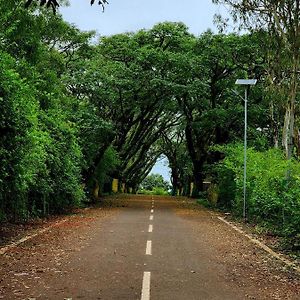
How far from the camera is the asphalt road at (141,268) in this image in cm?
798

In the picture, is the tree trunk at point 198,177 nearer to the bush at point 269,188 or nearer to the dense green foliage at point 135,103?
the dense green foliage at point 135,103

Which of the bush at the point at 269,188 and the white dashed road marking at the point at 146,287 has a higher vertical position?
the bush at the point at 269,188

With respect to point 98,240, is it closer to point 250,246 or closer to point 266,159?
point 250,246

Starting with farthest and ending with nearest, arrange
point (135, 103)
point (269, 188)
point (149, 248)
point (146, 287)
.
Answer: point (135, 103)
point (269, 188)
point (149, 248)
point (146, 287)

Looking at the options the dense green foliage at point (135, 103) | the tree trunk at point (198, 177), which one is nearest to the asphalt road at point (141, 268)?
the dense green foliage at point (135, 103)

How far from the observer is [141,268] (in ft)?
32.7

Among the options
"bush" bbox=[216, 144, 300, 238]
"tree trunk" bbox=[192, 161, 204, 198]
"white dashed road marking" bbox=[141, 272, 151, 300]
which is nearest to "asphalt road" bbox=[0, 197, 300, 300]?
"white dashed road marking" bbox=[141, 272, 151, 300]

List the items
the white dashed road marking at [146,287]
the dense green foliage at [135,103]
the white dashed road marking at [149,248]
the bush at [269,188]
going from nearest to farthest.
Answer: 1. the white dashed road marking at [146,287]
2. the white dashed road marking at [149,248]
3. the bush at [269,188]
4. the dense green foliage at [135,103]

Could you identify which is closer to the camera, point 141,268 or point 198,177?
point 141,268

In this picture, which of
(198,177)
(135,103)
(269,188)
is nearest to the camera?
(269,188)

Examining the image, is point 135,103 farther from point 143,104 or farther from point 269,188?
point 269,188

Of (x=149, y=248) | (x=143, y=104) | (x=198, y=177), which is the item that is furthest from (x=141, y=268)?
(x=198, y=177)

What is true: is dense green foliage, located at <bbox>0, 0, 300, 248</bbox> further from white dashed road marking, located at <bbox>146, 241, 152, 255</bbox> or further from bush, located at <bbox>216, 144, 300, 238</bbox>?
white dashed road marking, located at <bbox>146, 241, 152, 255</bbox>

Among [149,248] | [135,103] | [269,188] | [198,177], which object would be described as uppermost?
[135,103]
